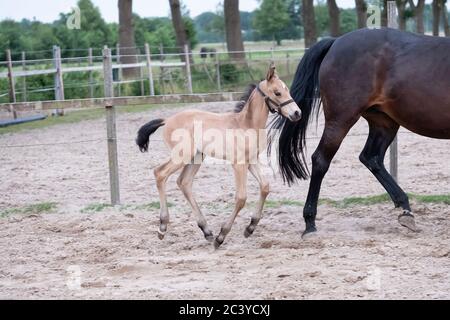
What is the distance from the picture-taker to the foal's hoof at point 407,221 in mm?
6336

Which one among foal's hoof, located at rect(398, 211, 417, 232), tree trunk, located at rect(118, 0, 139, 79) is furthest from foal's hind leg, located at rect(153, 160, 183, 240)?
tree trunk, located at rect(118, 0, 139, 79)

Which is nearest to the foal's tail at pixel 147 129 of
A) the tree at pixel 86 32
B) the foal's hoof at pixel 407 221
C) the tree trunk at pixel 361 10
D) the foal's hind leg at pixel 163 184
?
the foal's hind leg at pixel 163 184

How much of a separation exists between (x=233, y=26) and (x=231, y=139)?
2080 cm

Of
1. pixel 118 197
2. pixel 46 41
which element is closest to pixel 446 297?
pixel 118 197

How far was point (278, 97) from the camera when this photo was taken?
592cm

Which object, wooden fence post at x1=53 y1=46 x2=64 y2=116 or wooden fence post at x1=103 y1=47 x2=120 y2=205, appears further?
wooden fence post at x1=53 y1=46 x2=64 y2=116

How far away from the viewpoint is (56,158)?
36.1 feet

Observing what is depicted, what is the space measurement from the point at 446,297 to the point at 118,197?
417 centimetres

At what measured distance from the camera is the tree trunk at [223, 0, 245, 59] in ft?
85.2

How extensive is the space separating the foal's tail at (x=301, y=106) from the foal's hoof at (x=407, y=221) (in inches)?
36.1

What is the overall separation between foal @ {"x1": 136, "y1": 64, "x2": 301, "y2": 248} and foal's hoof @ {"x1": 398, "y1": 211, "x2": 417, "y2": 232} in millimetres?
1190

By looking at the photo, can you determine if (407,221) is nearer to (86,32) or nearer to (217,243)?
(217,243)

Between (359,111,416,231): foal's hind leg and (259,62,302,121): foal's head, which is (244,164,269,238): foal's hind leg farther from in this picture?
(359,111,416,231): foal's hind leg

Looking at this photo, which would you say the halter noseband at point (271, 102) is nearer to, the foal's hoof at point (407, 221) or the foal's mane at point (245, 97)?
the foal's mane at point (245, 97)
